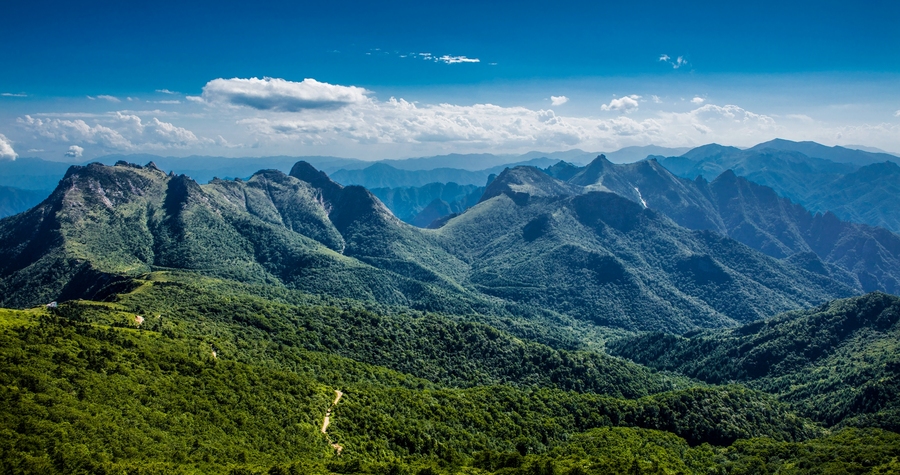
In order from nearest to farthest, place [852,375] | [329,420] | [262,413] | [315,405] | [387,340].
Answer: [262,413] < [329,420] < [315,405] < [387,340] < [852,375]

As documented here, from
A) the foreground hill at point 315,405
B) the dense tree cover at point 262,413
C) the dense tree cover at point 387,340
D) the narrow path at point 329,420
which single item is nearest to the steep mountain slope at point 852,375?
the foreground hill at point 315,405

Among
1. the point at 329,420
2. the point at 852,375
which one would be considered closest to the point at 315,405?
the point at 329,420

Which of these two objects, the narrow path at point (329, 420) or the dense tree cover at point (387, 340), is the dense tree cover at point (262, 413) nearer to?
the narrow path at point (329, 420)

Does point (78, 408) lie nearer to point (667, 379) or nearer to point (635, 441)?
point (635, 441)

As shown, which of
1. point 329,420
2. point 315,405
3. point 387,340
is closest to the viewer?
point 329,420

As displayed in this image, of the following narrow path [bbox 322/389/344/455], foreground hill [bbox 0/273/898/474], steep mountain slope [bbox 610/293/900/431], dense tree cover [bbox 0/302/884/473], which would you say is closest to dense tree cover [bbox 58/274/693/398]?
foreground hill [bbox 0/273/898/474]

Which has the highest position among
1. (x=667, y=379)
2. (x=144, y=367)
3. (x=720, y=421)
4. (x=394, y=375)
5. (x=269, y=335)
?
(x=144, y=367)

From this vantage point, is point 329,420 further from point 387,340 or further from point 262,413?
point 387,340

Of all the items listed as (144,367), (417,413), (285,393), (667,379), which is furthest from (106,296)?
(667,379)
